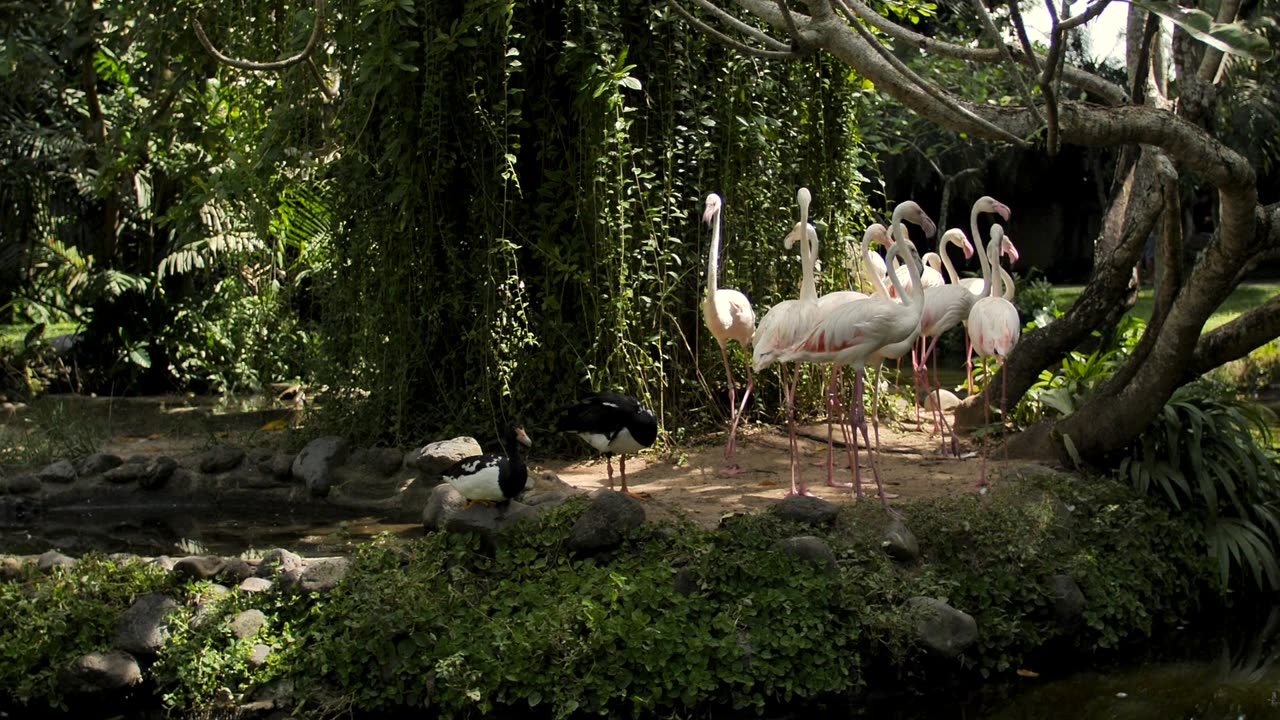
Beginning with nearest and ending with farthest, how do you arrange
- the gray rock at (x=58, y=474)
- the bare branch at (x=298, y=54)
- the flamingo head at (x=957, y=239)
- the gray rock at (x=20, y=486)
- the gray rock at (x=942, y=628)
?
the gray rock at (x=942, y=628) < the bare branch at (x=298, y=54) < the gray rock at (x=20, y=486) < the gray rock at (x=58, y=474) < the flamingo head at (x=957, y=239)

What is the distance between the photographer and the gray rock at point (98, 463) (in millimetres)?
8469

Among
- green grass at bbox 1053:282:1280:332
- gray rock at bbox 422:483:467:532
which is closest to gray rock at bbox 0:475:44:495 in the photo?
gray rock at bbox 422:483:467:532

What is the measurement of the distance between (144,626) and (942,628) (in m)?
3.62

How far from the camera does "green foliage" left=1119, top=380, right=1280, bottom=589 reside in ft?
23.1

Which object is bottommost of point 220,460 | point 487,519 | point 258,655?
point 258,655

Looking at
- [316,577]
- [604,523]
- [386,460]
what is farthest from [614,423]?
[386,460]

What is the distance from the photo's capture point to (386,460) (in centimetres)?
827

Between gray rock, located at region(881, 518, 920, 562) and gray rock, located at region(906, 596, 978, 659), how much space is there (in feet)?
1.28

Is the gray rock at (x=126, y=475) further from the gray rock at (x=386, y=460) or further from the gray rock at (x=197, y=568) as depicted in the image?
the gray rock at (x=197, y=568)

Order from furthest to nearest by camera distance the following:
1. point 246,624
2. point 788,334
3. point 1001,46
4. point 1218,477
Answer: point 788,334 < point 1218,477 < point 246,624 < point 1001,46

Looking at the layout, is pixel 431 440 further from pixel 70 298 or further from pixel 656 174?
pixel 70 298

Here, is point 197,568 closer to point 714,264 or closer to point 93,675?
point 93,675

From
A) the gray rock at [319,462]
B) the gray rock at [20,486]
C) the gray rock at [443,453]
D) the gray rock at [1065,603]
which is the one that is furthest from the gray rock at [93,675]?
the gray rock at [1065,603]

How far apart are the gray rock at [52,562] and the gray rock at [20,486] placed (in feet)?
6.79
